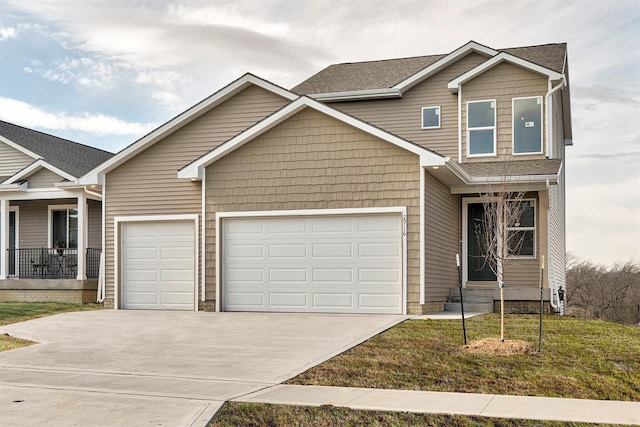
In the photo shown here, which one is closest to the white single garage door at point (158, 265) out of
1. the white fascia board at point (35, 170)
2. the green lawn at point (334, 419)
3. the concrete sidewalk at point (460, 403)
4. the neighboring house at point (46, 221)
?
the neighboring house at point (46, 221)

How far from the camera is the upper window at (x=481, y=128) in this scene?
826 inches

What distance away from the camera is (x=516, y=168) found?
1941 centimetres

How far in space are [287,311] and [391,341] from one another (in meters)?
5.49

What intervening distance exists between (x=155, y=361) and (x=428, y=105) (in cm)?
1305

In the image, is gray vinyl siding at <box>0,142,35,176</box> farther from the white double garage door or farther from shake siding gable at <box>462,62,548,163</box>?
shake siding gable at <box>462,62,548,163</box>

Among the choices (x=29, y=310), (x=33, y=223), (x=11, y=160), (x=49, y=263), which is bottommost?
(x=29, y=310)

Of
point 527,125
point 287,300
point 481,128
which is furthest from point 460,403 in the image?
point 481,128

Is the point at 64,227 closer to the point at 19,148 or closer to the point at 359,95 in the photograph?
the point at 19,148

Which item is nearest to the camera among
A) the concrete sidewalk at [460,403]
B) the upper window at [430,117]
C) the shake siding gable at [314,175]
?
the concrete sidewalk at [460,403]

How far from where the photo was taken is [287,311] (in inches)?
699

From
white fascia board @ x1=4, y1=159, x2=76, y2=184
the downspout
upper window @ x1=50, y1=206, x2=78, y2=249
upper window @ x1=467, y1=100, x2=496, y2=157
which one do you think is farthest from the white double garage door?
upper window @ x1=50, y1=206, x2=78, y2=249

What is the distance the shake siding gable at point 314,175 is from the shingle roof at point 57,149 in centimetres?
819

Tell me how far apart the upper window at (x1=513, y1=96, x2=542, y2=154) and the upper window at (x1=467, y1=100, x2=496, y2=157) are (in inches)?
24.1

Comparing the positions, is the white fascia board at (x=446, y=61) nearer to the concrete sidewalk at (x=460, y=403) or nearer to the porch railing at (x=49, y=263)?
the porch railing at (x=49, y=263)
